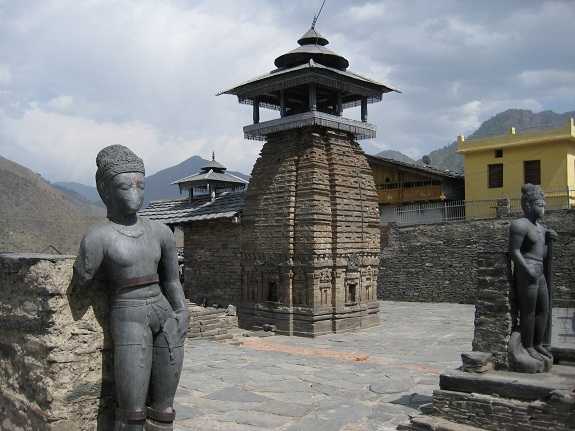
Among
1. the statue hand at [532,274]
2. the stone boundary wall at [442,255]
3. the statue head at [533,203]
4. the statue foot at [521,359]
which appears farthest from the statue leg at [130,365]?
the stone boundary wall at [442,255]

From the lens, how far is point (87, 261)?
3.27m

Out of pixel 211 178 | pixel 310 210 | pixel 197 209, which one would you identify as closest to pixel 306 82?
pixel 310 210

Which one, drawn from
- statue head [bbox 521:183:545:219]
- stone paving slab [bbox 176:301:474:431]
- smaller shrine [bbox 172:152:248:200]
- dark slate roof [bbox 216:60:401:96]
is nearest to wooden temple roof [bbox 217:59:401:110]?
dark slate roof [bbox 216:60:401:96]

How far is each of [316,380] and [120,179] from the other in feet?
22.2

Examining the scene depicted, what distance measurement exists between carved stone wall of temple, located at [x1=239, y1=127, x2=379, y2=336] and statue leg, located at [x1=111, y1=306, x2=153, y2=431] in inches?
469

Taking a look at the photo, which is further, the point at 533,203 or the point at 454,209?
the point at 454,209

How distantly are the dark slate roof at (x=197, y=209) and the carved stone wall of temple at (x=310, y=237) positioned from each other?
1.23 m

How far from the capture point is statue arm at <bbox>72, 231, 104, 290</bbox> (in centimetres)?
326

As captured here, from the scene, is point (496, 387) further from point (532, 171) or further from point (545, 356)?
point (532, 171)

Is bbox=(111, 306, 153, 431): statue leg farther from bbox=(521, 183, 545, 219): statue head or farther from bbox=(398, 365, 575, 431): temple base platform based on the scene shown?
bbox=(521, 183, 545, 219): statue head

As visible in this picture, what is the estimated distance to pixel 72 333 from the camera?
3.36 m

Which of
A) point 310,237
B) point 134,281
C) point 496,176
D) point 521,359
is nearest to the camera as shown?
point 134,281

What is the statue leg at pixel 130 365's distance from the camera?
335 centimetres

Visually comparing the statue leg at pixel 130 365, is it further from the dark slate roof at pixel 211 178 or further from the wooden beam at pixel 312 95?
the dark slate roof at pixel 211 178
